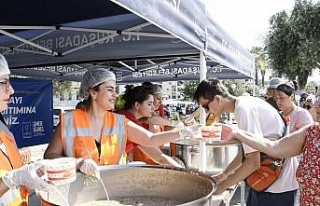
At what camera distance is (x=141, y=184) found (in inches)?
79.5

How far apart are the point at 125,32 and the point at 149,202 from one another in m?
1.75

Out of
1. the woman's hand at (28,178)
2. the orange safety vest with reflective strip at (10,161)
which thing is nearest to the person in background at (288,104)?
the orange safety vest with reflective strip at (10,161)

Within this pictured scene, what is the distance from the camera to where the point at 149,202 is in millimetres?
1980

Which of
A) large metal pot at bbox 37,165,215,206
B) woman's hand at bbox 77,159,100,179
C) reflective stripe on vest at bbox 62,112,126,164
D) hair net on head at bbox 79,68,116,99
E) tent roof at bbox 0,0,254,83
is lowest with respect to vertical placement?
large metal pot at bbox 37,165,215,206

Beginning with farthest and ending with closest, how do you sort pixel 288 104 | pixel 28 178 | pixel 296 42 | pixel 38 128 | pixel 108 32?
pixel 296 42 → pixel 38 128 → pixel 288 104 → pixel 108 32 → pixel 28 178

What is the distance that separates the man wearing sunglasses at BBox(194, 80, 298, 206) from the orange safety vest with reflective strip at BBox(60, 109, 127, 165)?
66cm

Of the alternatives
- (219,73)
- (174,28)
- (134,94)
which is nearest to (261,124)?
(174,28)

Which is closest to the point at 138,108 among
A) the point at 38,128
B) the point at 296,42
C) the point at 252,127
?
the point at 252,127

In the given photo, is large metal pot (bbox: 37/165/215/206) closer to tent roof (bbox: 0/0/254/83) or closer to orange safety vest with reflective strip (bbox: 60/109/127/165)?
orange safety vest with reflective strip (bbox: 60/109/127/165)

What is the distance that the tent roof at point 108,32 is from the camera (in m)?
→ 2.14

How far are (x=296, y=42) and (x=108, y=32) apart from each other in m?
22.3

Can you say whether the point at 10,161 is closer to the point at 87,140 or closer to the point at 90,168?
the point at 90,168

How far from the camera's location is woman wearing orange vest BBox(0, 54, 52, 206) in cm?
134

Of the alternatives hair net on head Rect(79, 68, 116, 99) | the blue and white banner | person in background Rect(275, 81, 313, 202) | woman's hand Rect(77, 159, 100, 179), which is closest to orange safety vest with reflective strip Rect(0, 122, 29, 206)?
woman's hand Rect(77, 159, 100, 179)
